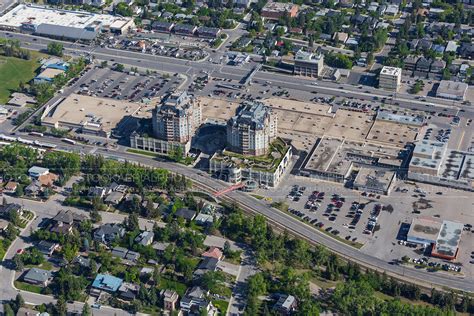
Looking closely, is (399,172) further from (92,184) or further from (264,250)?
(92,184)

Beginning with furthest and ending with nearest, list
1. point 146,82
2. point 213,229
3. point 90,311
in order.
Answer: point 146,82, point 213,229, point 90,311

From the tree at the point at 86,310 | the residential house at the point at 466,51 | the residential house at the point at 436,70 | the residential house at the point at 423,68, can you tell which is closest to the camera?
the tree at the point at 86,310

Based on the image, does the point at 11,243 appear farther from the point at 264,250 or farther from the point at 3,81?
the point at 3,81

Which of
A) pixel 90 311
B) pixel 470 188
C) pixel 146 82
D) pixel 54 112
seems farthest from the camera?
pixel 146 82

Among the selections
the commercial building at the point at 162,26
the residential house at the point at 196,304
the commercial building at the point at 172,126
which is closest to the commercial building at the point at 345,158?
the commercial building at the point at 172,126

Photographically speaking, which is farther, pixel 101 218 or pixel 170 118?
pixel 170 118

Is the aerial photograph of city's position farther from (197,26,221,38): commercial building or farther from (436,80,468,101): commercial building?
(197,26,221,38): commercial building

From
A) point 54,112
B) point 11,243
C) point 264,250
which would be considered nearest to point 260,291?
point 264,250

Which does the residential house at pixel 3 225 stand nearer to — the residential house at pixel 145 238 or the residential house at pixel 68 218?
the residential house at pixel 68 218
